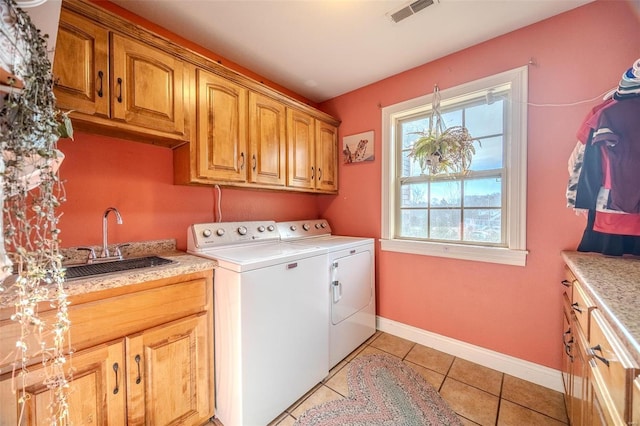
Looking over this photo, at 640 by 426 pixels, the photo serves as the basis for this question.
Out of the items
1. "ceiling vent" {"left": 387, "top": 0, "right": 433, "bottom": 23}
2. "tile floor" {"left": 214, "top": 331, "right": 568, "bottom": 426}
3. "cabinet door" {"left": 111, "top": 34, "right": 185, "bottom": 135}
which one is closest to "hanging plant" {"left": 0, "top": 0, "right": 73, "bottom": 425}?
"cabinet door" {"left": 111, "top": 34, "right": 185, "bottom": 135}

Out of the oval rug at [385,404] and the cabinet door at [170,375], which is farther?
the oval rug at [385,404]

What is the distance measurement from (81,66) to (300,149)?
1.52 m

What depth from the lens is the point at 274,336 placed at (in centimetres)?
146

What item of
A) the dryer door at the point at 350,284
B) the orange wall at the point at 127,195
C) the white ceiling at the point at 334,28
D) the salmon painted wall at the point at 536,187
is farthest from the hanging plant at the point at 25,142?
the salmon painted wall at the point at 536,187

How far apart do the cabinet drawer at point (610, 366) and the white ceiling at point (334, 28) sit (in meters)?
1.82

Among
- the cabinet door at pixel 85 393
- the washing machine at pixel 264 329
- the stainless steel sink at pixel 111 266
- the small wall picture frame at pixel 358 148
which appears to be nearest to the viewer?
the cabinet door at pixel 85 393

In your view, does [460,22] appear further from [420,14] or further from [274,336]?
[274,336]

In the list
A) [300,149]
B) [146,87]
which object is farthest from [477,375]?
[146,87]

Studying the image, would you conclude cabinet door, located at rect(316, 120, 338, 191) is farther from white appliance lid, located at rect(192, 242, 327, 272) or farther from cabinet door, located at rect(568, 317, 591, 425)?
cabinet door, located at rect(568, 317, 591, 425)

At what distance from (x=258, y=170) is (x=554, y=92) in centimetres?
213

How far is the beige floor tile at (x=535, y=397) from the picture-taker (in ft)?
4.89

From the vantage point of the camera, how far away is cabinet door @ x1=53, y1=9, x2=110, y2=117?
1166 mm

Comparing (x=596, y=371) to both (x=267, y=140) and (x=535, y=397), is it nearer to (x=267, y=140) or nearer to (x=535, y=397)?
(x=535, y=397)

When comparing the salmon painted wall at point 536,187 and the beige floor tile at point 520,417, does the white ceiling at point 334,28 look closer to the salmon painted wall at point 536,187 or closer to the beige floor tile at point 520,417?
the salmon painted wall at point 536,187
